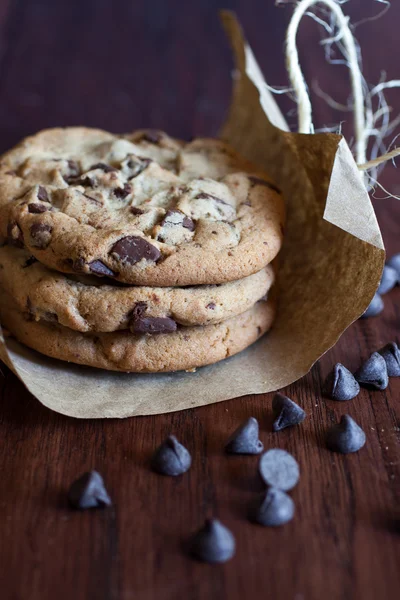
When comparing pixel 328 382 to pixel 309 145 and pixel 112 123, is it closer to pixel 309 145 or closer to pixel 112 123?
pixel 309 145

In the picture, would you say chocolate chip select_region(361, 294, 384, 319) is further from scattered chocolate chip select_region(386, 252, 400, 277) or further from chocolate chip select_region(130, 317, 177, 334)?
chocolate chip select_region(130, 317, 177, 334)

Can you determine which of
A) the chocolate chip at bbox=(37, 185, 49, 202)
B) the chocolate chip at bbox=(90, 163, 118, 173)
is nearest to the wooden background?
the chocolate chip at bbox=(37, 185, 49, 202)

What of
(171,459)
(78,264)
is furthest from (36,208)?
(171,459)

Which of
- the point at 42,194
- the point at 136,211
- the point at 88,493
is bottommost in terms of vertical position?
the point at 88,493

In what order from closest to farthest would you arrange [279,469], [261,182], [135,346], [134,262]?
[279,469]
[134,262]
[135,346]
[261,182]

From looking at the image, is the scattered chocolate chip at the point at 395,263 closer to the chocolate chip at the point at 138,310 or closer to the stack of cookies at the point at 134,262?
the stack of cookies at the point at 134,262

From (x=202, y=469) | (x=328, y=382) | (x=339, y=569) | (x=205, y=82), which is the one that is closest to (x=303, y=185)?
(x=328, y=382)

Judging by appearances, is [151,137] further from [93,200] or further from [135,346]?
[135,346]

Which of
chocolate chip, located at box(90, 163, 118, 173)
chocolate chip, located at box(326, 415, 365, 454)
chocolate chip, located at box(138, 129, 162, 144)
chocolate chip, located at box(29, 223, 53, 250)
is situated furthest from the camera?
chocolate chip, located at box(138, 129, 162, 144)
